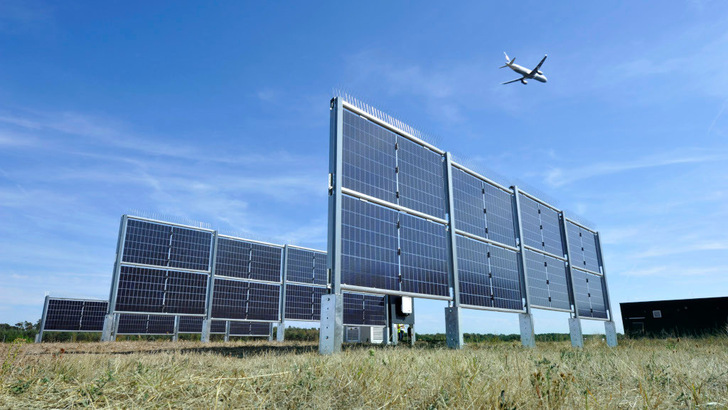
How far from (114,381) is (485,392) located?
12.4 ft

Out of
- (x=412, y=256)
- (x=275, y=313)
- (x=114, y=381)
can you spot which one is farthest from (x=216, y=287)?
(x=114, y=381)

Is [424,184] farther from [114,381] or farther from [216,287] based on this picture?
[216,287]

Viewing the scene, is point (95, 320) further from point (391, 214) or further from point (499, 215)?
point (499, 215)

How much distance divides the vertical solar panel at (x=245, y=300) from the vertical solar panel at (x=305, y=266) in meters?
1.42

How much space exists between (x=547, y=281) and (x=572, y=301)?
3091 millimetres

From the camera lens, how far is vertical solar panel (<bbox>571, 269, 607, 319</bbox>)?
23.3 m

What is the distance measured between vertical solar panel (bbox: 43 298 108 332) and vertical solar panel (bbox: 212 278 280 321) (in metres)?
5.96

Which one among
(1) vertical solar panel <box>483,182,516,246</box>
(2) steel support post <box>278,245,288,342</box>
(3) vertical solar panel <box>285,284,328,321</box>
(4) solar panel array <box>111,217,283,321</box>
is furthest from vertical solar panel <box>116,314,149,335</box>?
(1) vertical solar panel <box>483,182,516,246</box>

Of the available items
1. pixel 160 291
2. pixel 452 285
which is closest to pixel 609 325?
pixel 452 285

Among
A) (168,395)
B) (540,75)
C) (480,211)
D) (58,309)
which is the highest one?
(540,75)

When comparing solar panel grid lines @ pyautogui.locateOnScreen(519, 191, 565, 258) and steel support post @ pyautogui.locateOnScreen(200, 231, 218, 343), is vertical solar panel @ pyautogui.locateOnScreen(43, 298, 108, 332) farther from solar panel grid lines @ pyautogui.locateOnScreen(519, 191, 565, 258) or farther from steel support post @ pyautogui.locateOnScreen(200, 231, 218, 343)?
solar panel grid lines @ pyautogui.locateOnScreen(519, 191, 565, 258)

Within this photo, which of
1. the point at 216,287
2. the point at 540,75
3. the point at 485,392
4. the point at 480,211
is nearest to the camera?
the point at 485,392

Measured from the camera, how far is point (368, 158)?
12781 millimetres

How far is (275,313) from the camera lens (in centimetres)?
2694
